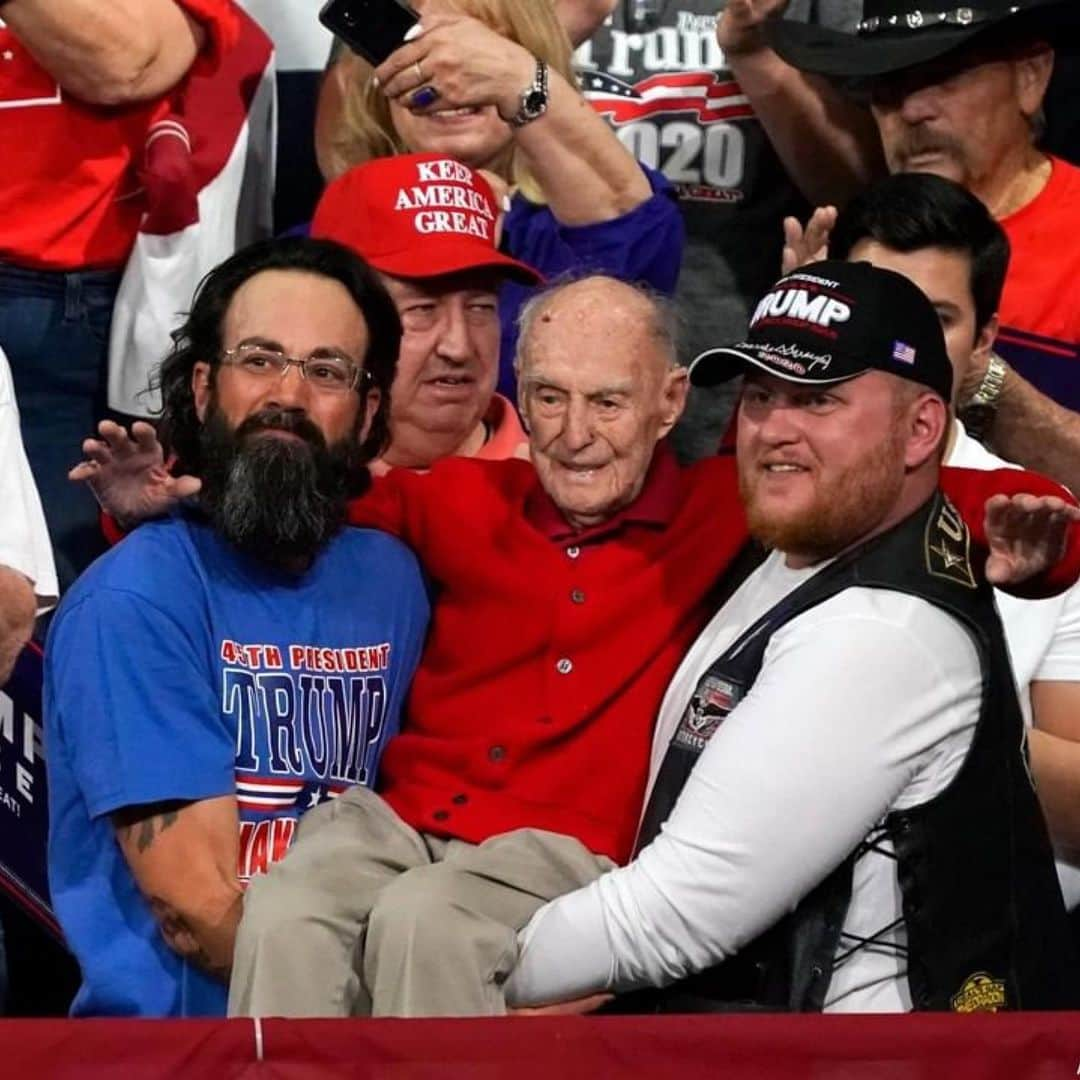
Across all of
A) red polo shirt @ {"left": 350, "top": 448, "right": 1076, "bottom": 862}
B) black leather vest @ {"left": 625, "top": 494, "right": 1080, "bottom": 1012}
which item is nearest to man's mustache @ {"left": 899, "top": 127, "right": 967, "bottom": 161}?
red polo shirt @ {"left": 350, "top": 448, "right": 1076, "bottom": 862}

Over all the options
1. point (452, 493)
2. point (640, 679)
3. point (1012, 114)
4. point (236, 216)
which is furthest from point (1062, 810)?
point (236, 216)

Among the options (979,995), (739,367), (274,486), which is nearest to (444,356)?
(274,486)

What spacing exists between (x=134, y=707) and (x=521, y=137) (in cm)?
131

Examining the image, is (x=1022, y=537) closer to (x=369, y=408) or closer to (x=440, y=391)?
(x=369, y=408)

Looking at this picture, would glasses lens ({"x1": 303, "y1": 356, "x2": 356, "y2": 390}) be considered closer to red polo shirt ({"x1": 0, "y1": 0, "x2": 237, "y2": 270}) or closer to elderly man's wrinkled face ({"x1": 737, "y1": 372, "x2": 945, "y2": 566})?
elderly man's wrinkled face ({"x1": 737, "y1": 372, "x2": 945, "y2": 566})

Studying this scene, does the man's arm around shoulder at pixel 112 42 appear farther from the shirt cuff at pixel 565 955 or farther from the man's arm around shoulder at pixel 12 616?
the shirt cuff at pixel 565 955

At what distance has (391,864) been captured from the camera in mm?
3418

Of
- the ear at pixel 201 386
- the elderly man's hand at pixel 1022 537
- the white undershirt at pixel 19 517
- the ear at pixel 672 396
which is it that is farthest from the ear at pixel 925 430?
the white undershirt at pixel 19 517

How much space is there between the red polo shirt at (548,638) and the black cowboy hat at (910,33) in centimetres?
101

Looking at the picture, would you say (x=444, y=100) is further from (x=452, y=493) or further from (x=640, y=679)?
(x=640, y=679)

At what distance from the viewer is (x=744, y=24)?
464cm

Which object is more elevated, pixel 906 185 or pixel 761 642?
pixel 906 185

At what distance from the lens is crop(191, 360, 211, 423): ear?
3.75 meters

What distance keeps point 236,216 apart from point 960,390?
4.52 feet
